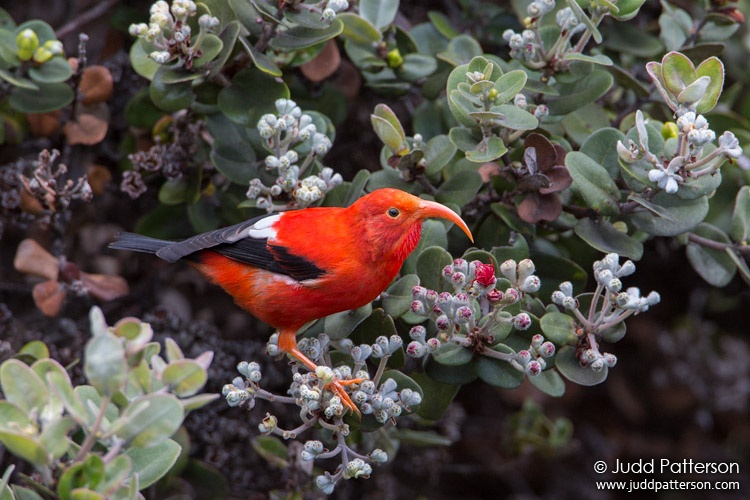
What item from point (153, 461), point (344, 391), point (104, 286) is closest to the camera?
point (153, 461)

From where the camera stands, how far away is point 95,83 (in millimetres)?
3123

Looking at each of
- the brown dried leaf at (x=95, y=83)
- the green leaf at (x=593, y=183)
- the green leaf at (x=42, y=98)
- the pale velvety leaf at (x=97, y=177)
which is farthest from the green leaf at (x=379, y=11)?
the pale velvety leaf at (x=97, y=177)

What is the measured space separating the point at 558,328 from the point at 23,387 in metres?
1.48

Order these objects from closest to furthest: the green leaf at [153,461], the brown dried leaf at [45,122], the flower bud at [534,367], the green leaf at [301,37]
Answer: the green leaf at [153,461] → the flower bud at [534,367] → the green leaf at [301,37] → the brown dried leaf at [45,122]

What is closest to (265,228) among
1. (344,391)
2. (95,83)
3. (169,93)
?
(169,93)

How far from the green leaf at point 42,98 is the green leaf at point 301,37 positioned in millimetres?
870

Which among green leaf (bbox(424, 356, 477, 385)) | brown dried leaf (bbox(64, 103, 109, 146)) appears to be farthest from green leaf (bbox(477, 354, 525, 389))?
brown dried leaf (bbox(64, 103, 109, 146))

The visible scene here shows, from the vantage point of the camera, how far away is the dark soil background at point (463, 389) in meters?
3.25

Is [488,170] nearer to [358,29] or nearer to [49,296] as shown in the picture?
[358,29]

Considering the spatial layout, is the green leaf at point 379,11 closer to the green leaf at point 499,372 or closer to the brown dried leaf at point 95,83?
the brown dried leaf at point 95,83

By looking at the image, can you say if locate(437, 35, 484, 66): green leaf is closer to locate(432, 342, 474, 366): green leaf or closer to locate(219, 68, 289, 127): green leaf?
locate(219, 68, 289, 127): green leaf

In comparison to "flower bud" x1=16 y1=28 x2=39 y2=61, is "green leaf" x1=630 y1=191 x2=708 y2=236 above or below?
below

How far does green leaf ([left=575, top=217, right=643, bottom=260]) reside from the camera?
99.0 inches

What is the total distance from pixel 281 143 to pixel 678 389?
11.0ft
